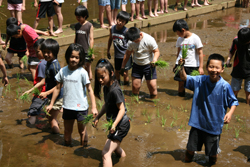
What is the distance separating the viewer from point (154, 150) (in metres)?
4.50

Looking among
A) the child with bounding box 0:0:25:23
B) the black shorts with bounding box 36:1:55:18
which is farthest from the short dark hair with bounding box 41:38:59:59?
the black shorts with bounding box 36:1:55:18

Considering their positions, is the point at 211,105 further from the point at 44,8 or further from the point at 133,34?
the point at 44,8

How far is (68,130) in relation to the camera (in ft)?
15.0

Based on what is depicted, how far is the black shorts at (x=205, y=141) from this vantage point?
Answer: 3963 mm

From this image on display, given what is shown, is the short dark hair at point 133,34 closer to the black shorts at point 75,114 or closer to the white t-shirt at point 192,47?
the white t-shirt at point 192,47

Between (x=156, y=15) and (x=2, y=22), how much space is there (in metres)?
6.19

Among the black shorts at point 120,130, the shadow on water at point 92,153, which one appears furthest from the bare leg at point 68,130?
the black shorts at point 120,130

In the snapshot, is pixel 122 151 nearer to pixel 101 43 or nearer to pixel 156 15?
pixel 101 43

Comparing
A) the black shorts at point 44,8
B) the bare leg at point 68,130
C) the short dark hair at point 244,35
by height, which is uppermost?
the black shorts at point 44,8

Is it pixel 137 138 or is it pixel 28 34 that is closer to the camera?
pixel 137 138

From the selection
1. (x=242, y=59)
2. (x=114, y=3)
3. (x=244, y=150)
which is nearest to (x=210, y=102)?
(x=244, y=150)

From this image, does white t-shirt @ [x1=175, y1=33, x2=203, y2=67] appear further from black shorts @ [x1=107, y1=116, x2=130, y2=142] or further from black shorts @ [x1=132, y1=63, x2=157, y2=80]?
black shorts @ [x1=107, y1=116, x2=130, y2=142]

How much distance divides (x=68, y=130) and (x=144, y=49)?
2.44 meters

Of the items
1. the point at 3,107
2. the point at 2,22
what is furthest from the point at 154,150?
the point at 2,22
